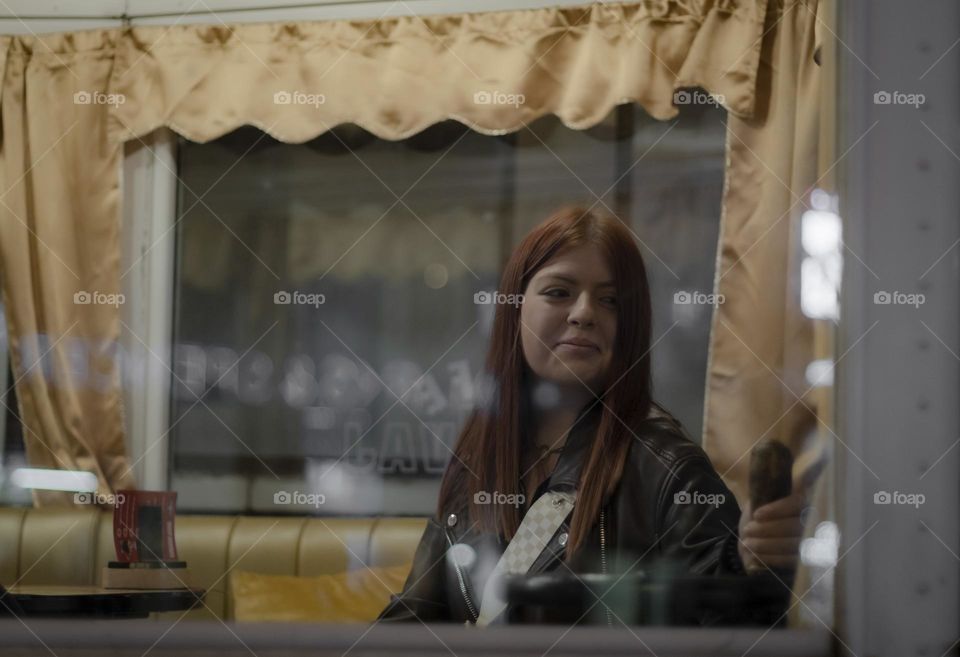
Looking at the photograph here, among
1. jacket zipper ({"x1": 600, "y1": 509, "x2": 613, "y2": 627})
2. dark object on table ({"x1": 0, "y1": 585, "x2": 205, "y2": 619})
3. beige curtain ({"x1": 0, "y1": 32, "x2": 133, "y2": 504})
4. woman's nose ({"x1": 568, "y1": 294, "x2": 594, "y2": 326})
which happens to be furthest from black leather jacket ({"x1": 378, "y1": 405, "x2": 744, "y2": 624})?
beige curtain ({"x1": 0, "y1": 32, "x2": 133, "y2": 504})

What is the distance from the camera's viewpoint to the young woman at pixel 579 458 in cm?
106

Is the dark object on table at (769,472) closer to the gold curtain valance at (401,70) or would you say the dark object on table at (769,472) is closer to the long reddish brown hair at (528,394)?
the long reddish brown hair at (528,394)

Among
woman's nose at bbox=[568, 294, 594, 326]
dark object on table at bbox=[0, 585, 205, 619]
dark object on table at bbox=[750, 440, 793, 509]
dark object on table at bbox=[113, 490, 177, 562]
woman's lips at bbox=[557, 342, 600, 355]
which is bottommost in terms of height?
dark object on table at bbox=[0, 585, 205, 619]

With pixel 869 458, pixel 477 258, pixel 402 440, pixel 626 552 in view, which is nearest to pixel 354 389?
pixel 402 440

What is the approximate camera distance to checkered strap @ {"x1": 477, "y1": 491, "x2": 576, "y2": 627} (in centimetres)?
106

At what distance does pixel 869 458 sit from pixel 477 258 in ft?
1.58

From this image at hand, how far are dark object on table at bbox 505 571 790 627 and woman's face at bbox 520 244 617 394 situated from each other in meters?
0.22

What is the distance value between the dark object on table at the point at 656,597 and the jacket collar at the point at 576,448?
11cm

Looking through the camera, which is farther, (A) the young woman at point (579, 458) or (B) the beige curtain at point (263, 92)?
(B) the beige curtain at point (263, 92)

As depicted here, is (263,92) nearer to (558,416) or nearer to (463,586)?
(558,416)

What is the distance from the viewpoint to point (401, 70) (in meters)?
1.21

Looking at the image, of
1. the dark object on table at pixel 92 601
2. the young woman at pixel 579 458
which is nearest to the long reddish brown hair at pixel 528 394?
the young woman at pixel 579 458

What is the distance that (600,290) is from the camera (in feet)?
3.64

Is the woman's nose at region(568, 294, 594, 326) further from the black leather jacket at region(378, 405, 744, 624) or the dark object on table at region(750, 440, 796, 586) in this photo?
the dark object on table at region(750, 440, 796, 586)
